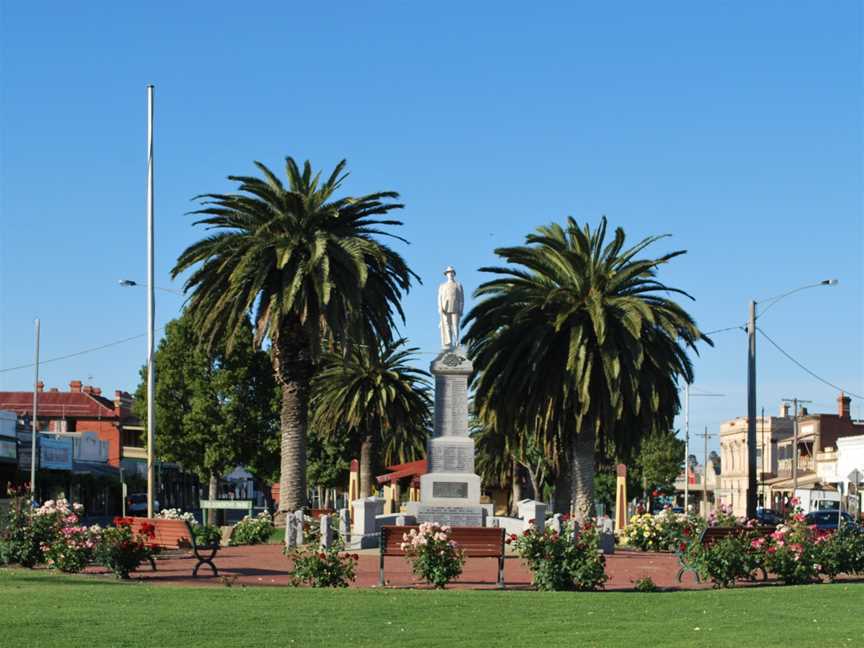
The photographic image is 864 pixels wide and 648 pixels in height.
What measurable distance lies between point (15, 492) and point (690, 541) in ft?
38.5

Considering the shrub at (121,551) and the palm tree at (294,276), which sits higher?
the palm tree at (294,276)

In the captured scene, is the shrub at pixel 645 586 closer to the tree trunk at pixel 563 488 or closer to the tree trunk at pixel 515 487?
the tree trunk at pixel 563 488

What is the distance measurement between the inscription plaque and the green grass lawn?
16.1 meters

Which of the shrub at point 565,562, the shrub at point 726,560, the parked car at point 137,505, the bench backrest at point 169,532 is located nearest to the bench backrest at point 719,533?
the shrub at point 726,560

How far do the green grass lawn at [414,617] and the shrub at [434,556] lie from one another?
81 centimetres

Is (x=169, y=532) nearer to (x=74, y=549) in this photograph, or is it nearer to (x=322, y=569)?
(x=74, y=549)

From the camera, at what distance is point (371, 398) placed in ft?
175

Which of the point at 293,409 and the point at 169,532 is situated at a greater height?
the point at 293,409

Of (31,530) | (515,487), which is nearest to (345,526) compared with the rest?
(31,530)

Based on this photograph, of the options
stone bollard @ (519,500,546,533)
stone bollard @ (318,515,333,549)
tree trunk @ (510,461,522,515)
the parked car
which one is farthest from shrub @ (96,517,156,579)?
the parked car

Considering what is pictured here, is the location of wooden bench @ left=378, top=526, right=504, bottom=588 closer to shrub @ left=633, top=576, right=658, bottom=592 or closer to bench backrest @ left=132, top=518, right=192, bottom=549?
shrub @ left=633, top=576, right=658, bottom=592

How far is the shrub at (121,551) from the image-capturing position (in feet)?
69.1

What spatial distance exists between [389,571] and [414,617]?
28.3ft

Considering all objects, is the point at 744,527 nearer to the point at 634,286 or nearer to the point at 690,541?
the point at 690,541
